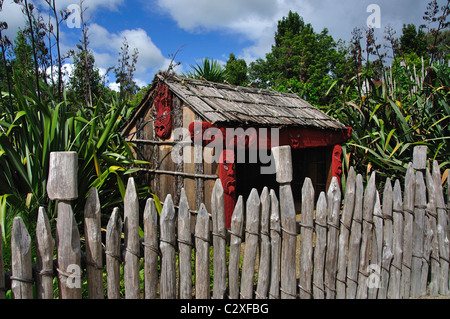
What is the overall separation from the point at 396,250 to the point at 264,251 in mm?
1363

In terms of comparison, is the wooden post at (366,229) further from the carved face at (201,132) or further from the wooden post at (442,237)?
the carved face at (201,132)

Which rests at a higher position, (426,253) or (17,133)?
(17,133)

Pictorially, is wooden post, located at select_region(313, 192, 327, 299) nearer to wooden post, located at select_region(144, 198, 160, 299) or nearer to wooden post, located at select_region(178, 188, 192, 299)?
wooden post, located at select_region(178, 188, 192, 299)

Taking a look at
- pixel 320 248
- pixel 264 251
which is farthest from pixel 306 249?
pixel 264 251

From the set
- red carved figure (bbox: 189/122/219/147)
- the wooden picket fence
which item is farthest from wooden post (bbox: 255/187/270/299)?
red carved figure (bbox: 189/122/219/147)

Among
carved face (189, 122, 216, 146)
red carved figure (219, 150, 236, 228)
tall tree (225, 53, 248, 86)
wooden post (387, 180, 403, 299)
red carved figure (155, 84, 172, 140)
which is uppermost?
tall tree (225, 53, 248, 86)

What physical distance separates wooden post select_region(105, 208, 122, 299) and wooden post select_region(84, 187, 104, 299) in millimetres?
47

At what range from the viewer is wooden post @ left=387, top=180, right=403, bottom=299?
2.68 metres

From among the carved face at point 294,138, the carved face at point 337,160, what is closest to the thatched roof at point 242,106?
the carved face at point 294,138

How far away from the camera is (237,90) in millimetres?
5215

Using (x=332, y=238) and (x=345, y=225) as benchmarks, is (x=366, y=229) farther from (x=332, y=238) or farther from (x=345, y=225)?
(x=332, y=238)

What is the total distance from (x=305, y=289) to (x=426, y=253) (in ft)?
4.66
